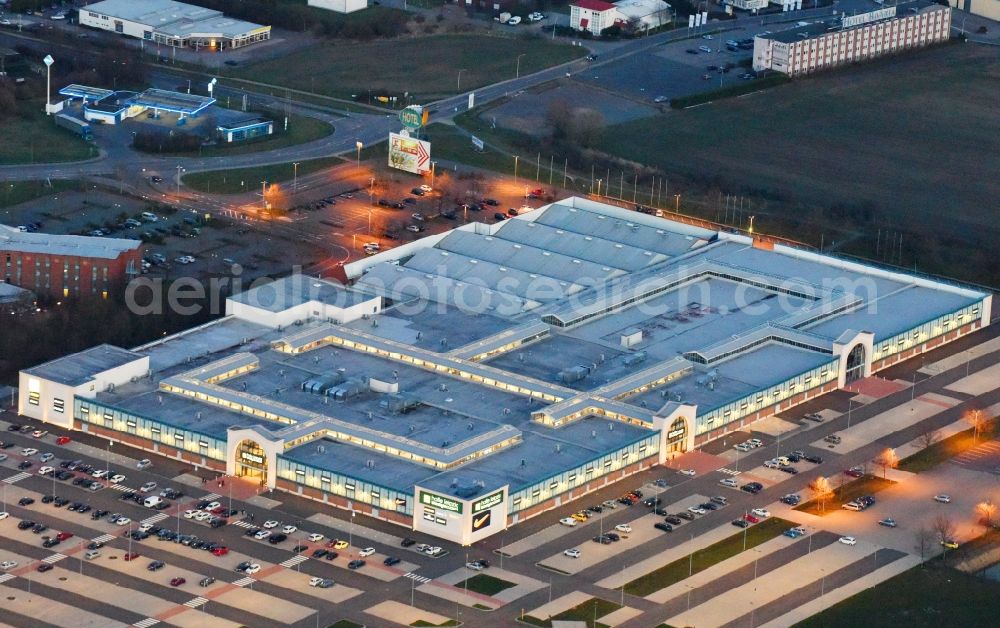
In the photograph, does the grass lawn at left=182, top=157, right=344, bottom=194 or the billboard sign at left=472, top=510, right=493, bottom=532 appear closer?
the billboard sign at left=472, top=510, right=493, bottom=532

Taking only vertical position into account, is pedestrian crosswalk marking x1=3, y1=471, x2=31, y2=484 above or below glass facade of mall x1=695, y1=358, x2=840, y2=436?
below

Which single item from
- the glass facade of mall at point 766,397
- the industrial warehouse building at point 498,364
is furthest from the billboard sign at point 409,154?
the glass facade of mall at point 766,397

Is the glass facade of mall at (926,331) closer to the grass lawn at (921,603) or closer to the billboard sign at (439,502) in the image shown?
the grass lawn at (921,603)

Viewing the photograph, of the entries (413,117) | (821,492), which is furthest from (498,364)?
(413,117)

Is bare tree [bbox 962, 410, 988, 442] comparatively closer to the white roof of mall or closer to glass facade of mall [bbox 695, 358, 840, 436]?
glass facade of mall [bbox 695, 358, 840, 436]

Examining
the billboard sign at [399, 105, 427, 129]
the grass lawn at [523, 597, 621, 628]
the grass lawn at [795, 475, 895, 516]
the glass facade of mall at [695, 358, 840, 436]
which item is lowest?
the grass lawn at [523, 597, 621, 628]

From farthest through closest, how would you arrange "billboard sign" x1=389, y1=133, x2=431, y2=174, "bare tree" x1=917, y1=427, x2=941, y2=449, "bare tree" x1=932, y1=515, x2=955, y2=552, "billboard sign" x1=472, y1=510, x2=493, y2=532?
"billboard sign" x1=389, y1=133, x2=431, y2=174 < "bare tree" x1=917, y1=427, x2=941, y2=449 < "bare tree" x1=932, y1=515, x2=955, y2=552 < "billboard sign" x1=472, y1=510, x2=493, y2=532

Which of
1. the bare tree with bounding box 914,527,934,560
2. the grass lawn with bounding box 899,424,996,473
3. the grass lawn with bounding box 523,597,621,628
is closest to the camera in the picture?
the grass lawn with bounding box 523,597,621,628

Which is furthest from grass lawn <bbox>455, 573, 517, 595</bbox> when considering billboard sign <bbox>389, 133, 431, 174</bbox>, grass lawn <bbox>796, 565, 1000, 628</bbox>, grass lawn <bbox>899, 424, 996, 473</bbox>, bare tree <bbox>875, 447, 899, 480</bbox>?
billboard sign <bbox>389, 133, 431, 174</bbox>
